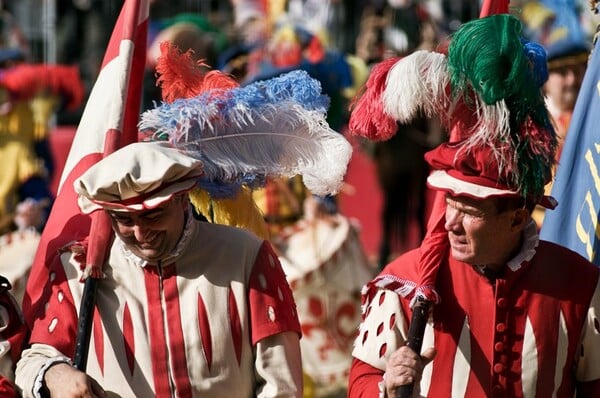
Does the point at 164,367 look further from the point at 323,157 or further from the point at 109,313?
the point at 323,157

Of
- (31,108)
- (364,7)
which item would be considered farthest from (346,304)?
(364,7)

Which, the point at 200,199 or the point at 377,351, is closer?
the point at 377,351

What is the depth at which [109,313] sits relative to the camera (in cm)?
478

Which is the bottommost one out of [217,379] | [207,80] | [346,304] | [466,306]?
[346,304]

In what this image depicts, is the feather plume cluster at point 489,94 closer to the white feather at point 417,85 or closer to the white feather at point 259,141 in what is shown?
the white feather at point 417,85

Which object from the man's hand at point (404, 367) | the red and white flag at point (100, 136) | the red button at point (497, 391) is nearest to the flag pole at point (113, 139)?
the red and white flag at point (100, 136)

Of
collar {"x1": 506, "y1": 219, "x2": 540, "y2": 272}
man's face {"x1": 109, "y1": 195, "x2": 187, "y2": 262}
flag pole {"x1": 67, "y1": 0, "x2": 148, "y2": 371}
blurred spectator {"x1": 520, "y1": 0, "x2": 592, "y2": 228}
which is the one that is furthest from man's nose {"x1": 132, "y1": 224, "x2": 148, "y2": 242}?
blurred spectator {"x1": 520, "y1": 0, "x2": 592, "y2": 228}

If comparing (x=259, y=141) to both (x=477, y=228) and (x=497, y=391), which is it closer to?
(x=477, y=228)

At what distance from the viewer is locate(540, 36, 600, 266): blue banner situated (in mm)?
5496

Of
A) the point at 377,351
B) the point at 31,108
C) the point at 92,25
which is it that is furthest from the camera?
the point at 92,25

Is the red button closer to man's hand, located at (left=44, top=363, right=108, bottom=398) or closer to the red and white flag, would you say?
man's hand, located at (left=44, top=363, right=108, bottom=398)

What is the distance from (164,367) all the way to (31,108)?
22.4 feet

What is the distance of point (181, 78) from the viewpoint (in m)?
5.11

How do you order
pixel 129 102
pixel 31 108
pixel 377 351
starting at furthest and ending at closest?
pixel 31 108, pixel 129 102, pixel 377 351
